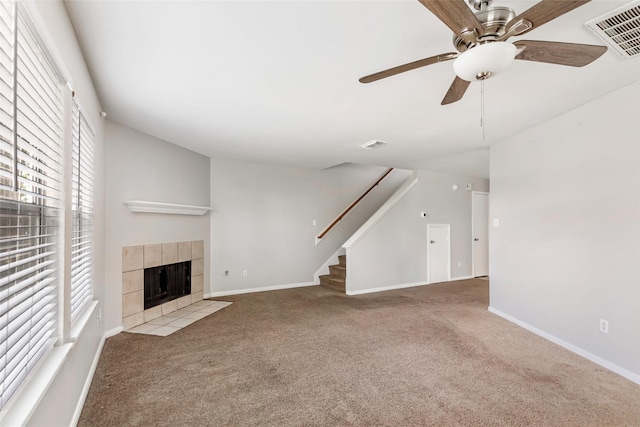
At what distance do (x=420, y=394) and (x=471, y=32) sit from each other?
2420 millimetres

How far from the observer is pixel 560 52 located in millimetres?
1587

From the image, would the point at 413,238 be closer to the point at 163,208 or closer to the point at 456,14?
the point at 163,208

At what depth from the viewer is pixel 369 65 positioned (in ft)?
7.09

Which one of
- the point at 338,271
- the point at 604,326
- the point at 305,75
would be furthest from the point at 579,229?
the point at 338,271

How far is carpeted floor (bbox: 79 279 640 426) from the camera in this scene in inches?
81.0

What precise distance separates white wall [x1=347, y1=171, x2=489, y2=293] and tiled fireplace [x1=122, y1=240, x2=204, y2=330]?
8.86 ft

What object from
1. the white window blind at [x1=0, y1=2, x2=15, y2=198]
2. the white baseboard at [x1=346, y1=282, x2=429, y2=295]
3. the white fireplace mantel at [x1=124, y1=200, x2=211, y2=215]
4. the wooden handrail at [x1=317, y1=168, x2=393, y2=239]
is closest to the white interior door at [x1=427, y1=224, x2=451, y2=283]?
the white baseboard at [x1=346, y1=282, x2=429, y2=295]

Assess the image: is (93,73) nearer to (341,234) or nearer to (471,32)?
(471,32)

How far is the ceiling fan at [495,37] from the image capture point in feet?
4.16

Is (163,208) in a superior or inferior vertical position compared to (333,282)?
superior

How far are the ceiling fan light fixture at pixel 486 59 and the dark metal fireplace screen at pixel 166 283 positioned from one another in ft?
13.5

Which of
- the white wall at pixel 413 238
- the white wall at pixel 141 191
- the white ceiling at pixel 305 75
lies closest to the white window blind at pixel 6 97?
the white ceiling at pixel 305 75

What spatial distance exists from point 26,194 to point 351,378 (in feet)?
8.11

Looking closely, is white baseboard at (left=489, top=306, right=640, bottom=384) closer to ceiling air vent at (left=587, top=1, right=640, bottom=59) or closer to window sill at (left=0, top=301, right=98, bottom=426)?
ceiling air vent at (left=587, top=1, right=640, bottom=59)
